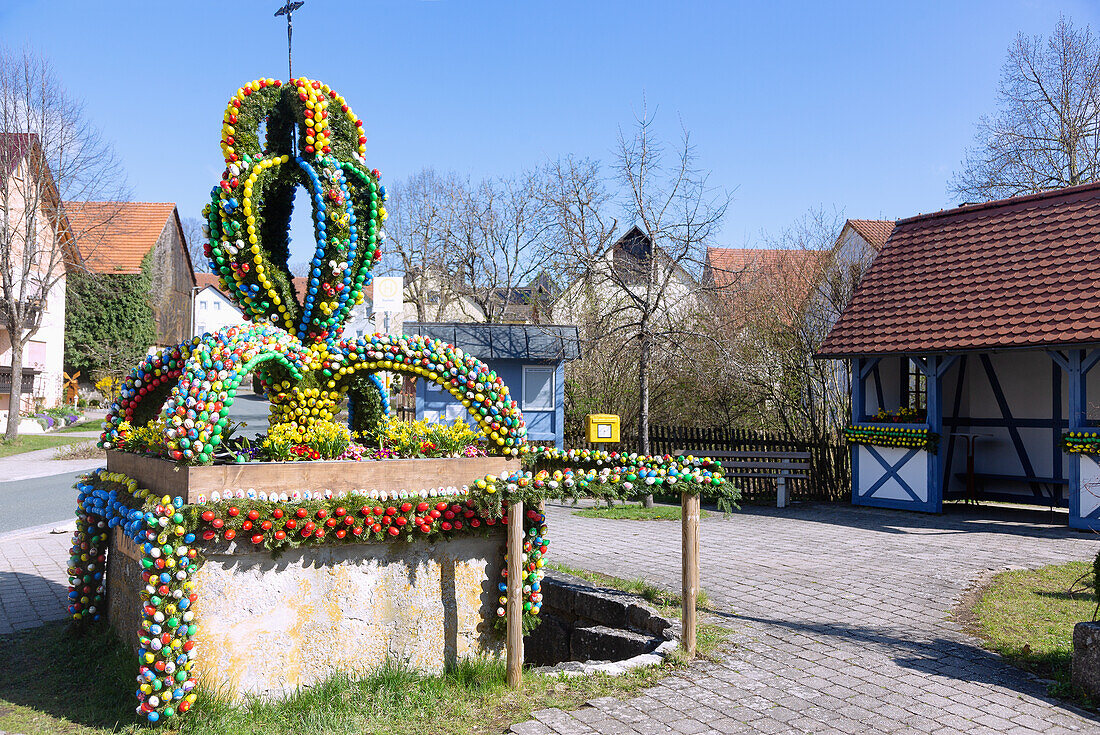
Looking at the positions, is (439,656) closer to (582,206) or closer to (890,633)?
(890,633)

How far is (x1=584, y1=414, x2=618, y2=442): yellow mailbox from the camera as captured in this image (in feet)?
48.7

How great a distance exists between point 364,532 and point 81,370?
144ft

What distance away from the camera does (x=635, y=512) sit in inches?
556

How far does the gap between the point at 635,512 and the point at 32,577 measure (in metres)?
8.31

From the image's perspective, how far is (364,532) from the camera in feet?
17.6

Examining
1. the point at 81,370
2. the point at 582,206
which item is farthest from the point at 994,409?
the point at 81,370

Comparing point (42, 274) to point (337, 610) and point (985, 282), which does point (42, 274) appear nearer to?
point (985, 282)

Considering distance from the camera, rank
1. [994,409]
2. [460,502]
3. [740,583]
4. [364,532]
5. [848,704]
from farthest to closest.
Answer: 1. [994,409]
2. [740,583]
3. [460,502]
4. [364,532]
5. [848,704]

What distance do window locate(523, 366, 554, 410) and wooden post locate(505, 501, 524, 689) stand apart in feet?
47.3

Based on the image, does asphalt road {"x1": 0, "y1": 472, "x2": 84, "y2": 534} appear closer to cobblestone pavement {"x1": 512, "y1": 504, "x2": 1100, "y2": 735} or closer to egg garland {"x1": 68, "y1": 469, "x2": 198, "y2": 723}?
cobblestone pavement {"x1": 512, "y1": 504, "x2": 1100, "y2": 735}

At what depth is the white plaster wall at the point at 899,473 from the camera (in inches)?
539

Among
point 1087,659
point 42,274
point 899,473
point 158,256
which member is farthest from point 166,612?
point 158,256

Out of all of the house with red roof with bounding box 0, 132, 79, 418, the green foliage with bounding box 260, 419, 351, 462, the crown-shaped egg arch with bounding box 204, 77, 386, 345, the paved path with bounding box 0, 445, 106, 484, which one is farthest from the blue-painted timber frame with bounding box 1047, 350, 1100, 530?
the house with red roof with bounding box 0, 132, 79, 418

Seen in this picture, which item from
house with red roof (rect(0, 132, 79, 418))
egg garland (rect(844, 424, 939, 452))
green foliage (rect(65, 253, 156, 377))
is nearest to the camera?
egg garland (rect(844, 424, 939, 452))
